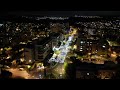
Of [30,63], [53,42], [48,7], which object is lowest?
[30,63]

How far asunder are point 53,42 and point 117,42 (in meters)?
2.08

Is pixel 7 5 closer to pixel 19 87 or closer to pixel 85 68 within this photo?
pixel 19 87

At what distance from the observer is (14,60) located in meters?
4.93

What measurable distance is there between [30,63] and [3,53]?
705mm

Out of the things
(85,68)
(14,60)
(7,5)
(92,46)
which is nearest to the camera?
(7,5)

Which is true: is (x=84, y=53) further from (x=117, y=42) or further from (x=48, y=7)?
(x=48, y=7)

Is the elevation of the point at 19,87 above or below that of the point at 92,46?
above

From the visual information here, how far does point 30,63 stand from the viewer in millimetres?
4969

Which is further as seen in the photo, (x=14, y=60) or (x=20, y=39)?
(x=20, y=39)

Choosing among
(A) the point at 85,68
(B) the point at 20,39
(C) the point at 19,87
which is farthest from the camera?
(B) the point at 20,39

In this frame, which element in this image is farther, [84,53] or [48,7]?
[84,53]

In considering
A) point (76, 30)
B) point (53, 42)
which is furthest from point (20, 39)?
point (76, 30)

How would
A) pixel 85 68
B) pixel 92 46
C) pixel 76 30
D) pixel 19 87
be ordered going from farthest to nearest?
pixel 76 30 → pixel 92 46 → pixel 85 68 → pixel 19 87

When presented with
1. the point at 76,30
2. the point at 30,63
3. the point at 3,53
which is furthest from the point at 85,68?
the point at 76,30
